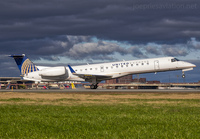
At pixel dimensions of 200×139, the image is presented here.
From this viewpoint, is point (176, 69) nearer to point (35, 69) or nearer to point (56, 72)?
point (56, 72)

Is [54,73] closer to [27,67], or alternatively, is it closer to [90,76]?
[27,67]

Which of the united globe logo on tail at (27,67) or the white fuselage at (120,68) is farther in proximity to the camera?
the united globe logo on tail at (27,67)

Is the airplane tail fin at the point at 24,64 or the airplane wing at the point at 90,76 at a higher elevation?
the airplane tail fin at the point at 24,64

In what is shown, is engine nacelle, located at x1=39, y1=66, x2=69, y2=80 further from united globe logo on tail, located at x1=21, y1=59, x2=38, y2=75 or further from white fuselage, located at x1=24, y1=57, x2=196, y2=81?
united globe logo on tail, located at x1=21, y1=59, x2=38, y2=75

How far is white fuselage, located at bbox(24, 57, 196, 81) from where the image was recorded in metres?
46.4

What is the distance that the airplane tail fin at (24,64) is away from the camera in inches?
2183

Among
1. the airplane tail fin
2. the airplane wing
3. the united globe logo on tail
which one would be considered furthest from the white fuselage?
the airplane tail fin

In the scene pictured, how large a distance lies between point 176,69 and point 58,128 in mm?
38988

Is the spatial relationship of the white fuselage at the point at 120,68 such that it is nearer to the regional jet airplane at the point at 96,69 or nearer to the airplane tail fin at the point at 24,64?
the regional jet airplane at the point at 96,69

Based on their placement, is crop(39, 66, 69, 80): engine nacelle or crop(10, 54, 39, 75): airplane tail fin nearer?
crop(39, 66, 69, 80): engine nacelle

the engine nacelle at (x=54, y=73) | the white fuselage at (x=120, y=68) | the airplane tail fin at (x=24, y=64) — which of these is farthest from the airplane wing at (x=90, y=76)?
the airplane tail fin at (x=24, y=64)

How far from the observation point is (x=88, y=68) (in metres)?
51.0

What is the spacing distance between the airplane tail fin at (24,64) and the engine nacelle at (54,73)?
104 inches

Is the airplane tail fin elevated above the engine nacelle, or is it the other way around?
the airplane tail fin
